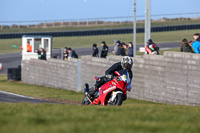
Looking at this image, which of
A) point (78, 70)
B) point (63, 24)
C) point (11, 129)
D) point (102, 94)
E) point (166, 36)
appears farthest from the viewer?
point (63, 24)

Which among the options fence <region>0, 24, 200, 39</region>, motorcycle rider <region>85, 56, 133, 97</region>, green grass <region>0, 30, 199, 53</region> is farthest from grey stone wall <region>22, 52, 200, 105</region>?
fence <region>0, 24, 200, 39</region>

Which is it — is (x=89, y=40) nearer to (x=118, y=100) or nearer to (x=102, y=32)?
(x=102, y=32)

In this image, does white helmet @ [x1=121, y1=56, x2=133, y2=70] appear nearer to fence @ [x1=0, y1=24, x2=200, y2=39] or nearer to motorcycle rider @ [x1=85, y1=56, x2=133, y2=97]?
motorcycle rider @ [x1=85, y1=56, x2=133, y2=97]

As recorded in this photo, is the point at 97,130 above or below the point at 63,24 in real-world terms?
below

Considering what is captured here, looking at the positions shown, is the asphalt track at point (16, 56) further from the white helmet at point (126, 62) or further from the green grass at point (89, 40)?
the white helmet at point (126, 62)

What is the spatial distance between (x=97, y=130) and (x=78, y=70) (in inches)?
751

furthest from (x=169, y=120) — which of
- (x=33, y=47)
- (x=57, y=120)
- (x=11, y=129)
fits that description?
(x=33, y=47)

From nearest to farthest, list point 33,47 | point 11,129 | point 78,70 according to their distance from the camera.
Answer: point 11,129 → point 78,70 → point 33,47

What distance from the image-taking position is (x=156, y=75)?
18.6 metres

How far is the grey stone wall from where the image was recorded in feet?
54.0

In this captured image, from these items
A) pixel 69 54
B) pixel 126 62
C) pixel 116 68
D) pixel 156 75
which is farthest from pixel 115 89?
pixel 69 54

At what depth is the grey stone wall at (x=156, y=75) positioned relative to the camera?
16.5 m

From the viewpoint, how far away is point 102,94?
11930 millimetres

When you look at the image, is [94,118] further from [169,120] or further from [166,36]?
[166,36]
